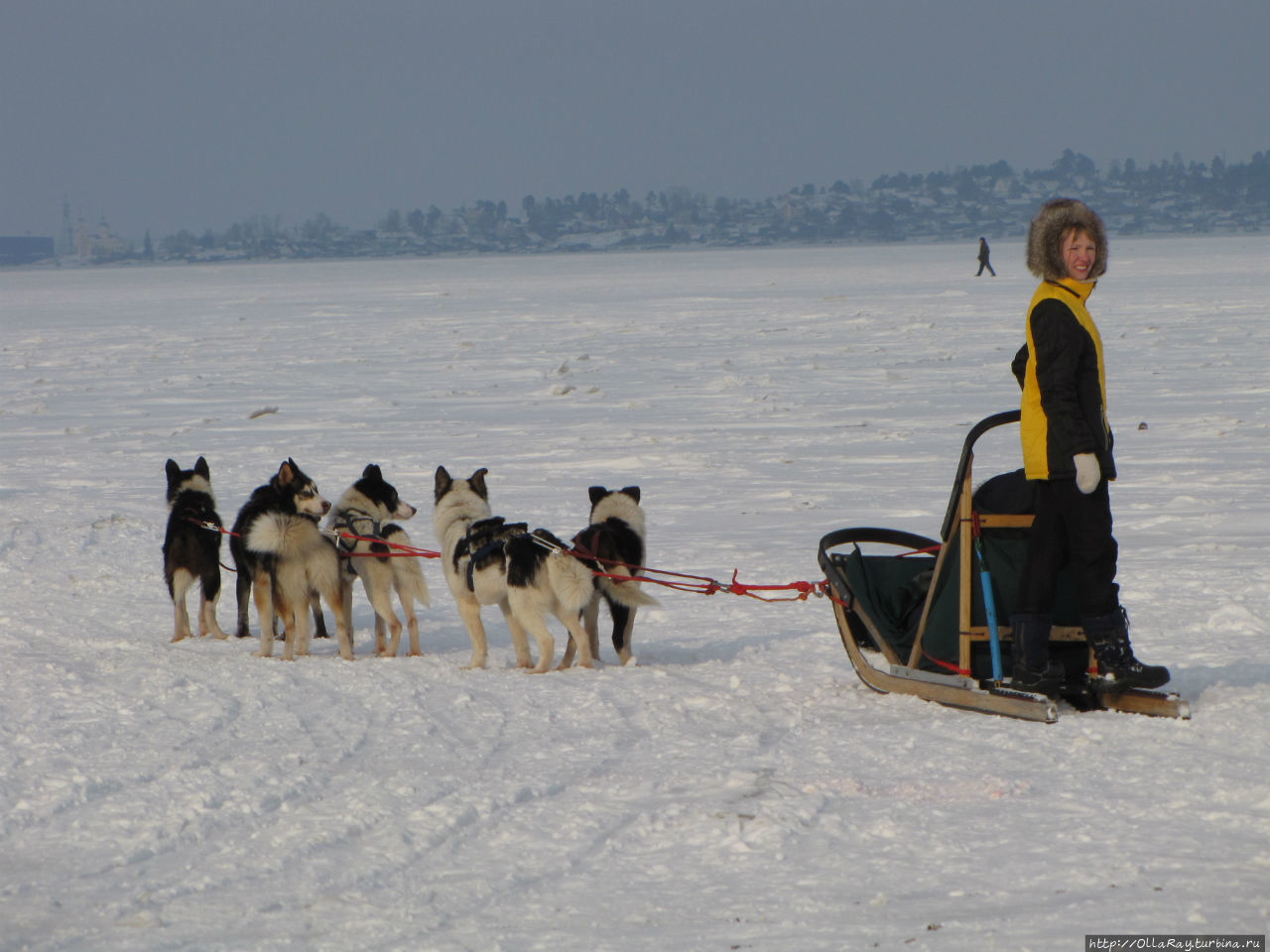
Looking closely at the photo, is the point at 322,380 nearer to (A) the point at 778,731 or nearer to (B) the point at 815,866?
(A) the point at 778,731

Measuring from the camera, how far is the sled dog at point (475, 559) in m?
4.98

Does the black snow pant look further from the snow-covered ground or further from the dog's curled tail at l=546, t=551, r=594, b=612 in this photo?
the dog's curled tail at l=546, t=551, r=594, b=612

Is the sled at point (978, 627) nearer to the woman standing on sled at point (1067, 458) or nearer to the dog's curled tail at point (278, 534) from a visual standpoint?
the woman standing on sled at point (1067, 458)

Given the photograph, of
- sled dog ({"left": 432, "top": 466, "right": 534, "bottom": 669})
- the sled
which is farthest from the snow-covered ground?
sled dog ({"left": 432, "top": 466, "right": 534, "bottom": 669})

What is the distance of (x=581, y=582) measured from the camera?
4.84 m

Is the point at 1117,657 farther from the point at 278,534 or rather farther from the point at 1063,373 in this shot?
the point at 278,534

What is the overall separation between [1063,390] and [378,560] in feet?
8.79

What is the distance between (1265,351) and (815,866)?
1471 cm

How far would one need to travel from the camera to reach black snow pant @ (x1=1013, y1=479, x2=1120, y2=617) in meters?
3.88

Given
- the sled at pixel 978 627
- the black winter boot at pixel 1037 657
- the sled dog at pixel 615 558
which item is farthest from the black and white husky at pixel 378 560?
the black winter boot at pixel 1037 657

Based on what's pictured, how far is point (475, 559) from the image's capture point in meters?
5.01

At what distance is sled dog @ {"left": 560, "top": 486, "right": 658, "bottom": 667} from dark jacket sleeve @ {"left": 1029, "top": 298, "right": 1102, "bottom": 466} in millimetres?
1626

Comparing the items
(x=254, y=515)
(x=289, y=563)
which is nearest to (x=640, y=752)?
(x=289, y=563)

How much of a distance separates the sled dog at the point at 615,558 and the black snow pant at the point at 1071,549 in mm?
1429
